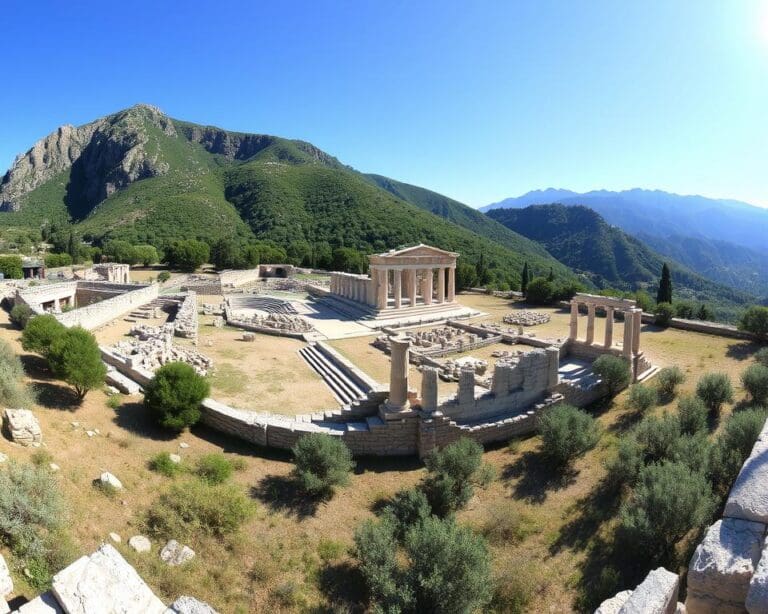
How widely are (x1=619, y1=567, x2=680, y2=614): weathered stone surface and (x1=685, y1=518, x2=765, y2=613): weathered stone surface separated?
0.30 m

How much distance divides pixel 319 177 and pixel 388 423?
340 feet

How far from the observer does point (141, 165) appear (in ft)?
390

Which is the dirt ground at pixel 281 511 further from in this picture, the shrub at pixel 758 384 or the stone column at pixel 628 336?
the stone column at pixel 628 336

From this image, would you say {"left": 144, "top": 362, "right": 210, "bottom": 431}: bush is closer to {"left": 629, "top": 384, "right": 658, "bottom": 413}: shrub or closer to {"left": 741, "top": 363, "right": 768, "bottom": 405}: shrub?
{"left": 629, "top": 384, "right": 658, "bottom": 413}: shrub

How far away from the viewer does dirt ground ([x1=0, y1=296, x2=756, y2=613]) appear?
8445mm

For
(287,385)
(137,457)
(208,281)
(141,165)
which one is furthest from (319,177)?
(137,457)

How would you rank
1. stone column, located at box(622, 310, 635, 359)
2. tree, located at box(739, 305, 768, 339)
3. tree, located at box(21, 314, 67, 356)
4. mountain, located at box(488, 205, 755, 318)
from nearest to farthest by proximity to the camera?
tree, located at box(21, 314, 67, 356), stone column, located at box(622, 310, 635, 359), tree, located at box(739, 305, 768, 339), mountain, located at box(488, 205, 755, 318)

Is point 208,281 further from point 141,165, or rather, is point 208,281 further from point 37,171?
point 37,171

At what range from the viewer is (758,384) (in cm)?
1527

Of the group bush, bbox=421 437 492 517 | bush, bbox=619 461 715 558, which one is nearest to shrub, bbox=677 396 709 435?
bush, bbox=619 461 715 558

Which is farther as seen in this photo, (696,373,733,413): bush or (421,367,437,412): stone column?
(696,373,733,413): bush

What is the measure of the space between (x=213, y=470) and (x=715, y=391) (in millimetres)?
16689

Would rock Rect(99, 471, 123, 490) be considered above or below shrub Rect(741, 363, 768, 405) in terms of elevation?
below

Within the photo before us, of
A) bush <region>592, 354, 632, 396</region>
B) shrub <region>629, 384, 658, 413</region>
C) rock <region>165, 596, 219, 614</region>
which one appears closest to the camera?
rock <region>165, 596, 219, 614</region>
